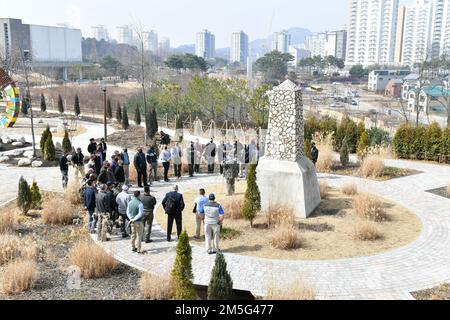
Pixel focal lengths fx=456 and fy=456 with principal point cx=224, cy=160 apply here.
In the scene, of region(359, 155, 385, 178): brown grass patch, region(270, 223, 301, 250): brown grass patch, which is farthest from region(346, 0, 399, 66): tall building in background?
region(270, 223, 301, 250): brown grass patch

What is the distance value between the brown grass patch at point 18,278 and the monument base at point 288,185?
20.4 feet

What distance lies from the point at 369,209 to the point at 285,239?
10.8 feet

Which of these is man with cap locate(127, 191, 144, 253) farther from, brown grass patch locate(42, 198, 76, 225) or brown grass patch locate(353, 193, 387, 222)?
brown grass patch locate(353, 193, 387, 222)

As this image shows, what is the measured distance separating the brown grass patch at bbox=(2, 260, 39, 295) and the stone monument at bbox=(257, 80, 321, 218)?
6352 mm

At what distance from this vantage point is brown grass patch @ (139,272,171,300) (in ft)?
25.7

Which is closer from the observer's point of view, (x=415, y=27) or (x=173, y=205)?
(x=173, y=205)

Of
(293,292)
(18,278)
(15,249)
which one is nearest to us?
(293,292)

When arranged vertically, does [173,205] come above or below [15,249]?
above

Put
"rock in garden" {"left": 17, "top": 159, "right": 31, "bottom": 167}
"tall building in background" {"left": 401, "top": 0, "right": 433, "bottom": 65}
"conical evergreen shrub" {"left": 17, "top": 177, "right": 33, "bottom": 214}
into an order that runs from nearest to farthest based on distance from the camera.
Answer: "conical evergreen shrub" {"left": 17, "top": 177, "right": 33, "bottom": 214} < "rock in garden" {"left": 17, "top": 159, "right": 31, "bottom": 167} < "tall building in background" {"left": 401, "top": 0, "right": 433, "bottom": 65}

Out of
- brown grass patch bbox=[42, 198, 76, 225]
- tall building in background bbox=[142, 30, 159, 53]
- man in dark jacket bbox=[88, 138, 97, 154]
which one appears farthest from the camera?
tall building in background bbox=[142, 30, 159, 53]

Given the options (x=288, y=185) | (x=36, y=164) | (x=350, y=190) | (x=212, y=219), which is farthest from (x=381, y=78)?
(x=212, y=219)

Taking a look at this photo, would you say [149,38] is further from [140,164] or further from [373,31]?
[373,31]

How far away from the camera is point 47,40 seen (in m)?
102
